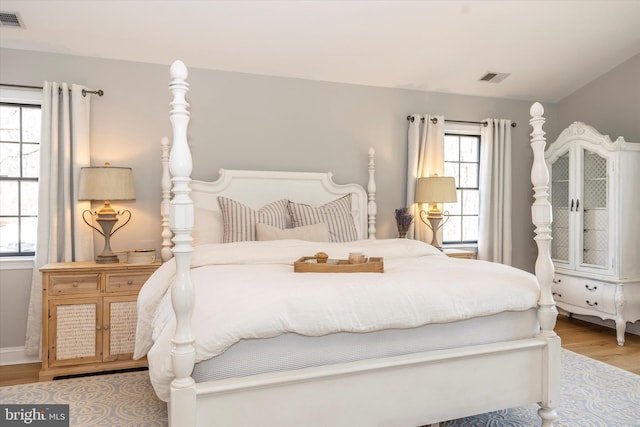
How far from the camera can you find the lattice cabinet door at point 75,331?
10.6ft

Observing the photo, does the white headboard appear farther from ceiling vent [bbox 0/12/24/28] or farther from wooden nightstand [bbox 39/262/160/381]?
ceiling vent [bbox 0/12/24/28]

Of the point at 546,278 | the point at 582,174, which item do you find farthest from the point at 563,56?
the point at 546,278

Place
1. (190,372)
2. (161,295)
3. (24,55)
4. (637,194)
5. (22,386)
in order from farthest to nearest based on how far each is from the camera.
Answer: (637,194) → (24,55) → (22,386) → (161,295) → (190,372)

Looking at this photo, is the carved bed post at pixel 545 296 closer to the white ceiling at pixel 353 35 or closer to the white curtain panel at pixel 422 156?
the white ceiling at pixel 353 35

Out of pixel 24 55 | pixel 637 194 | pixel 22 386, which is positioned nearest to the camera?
pixel 22 386

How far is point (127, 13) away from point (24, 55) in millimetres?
948

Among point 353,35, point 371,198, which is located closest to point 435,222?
point 371,198

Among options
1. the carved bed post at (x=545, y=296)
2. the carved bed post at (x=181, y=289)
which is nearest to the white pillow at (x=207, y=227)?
the carved bed post at (x=181, y=289)

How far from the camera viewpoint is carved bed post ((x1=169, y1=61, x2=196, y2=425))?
5.39ft

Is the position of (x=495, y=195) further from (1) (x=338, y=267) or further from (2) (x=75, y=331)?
(2) (x=75, y=331)

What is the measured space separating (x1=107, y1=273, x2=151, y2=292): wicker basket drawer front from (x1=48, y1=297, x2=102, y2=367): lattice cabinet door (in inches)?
4.9

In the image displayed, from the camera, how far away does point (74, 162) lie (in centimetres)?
361

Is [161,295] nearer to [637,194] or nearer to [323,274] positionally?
[323,274]

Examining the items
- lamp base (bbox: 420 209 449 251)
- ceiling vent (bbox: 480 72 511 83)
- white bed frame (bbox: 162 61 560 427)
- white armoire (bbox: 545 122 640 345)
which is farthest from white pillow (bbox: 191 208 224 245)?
white armoire (bbox: 545 122 640 345)
